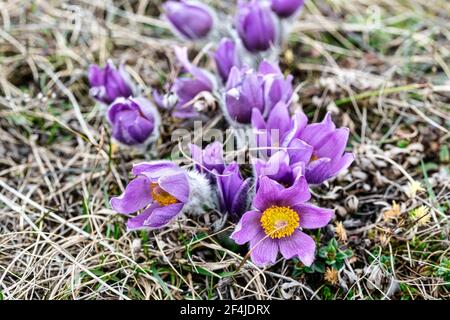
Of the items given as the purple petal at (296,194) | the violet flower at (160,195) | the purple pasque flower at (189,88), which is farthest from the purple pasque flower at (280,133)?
the purple pasque flower at (189,88)

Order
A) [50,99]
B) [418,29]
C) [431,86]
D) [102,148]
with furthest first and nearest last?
[418,29] → [50,99] → [431,86] → [102,148]

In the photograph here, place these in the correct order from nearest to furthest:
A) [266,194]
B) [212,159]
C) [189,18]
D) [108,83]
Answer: [266,194] → [212,159] → [108,83] → [189,18]

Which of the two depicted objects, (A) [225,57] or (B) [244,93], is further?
(A) [225,57]

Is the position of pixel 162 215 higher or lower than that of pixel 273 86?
lower

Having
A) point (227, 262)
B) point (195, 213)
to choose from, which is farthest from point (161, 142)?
point (227, 262)

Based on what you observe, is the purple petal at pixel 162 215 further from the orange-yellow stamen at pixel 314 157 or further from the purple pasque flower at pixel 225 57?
the purple pasque flower at pixel 225 57

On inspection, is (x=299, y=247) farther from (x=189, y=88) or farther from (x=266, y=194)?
(x=189, y=88)

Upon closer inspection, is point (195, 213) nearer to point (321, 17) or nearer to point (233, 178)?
point (233, 178)

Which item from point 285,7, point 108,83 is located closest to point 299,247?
point 108,83
